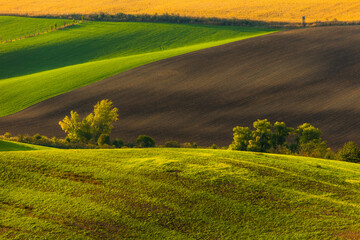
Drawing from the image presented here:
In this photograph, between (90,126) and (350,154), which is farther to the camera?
(90,126)

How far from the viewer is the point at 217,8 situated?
5079 inches

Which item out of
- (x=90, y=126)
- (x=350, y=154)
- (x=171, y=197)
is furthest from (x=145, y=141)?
(x=171, y=197)

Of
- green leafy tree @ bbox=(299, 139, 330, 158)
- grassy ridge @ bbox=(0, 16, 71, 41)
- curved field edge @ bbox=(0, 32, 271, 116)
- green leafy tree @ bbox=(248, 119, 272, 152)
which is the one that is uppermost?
grassy ridge @ bbox=(0, 16, 71, 41)

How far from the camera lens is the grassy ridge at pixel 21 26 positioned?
112562 millimetres

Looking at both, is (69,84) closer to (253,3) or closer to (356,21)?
(356,21)

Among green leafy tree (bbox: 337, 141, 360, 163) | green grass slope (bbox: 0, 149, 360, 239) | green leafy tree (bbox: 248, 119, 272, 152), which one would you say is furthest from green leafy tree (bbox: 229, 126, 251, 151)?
green grass slope (bbox: 0, 149, 360, 239)

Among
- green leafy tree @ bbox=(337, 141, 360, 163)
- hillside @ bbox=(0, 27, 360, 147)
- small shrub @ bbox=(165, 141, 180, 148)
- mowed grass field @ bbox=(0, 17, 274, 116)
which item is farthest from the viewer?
mowed grass field @ bbox=(0, 17, 274, 116)

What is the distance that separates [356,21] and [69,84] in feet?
201

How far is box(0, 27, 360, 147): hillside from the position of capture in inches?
2322

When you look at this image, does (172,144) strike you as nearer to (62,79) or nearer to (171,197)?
(171,197)

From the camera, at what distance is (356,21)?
323 feet

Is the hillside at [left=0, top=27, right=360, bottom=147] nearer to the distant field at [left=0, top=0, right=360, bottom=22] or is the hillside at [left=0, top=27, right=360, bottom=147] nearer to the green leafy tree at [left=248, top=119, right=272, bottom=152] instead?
the green leafy tree at [left=248, top=119, right=272, bottom=152]

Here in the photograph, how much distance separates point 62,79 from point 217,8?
61.1 m

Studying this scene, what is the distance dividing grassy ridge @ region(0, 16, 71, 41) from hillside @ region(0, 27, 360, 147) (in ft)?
144
